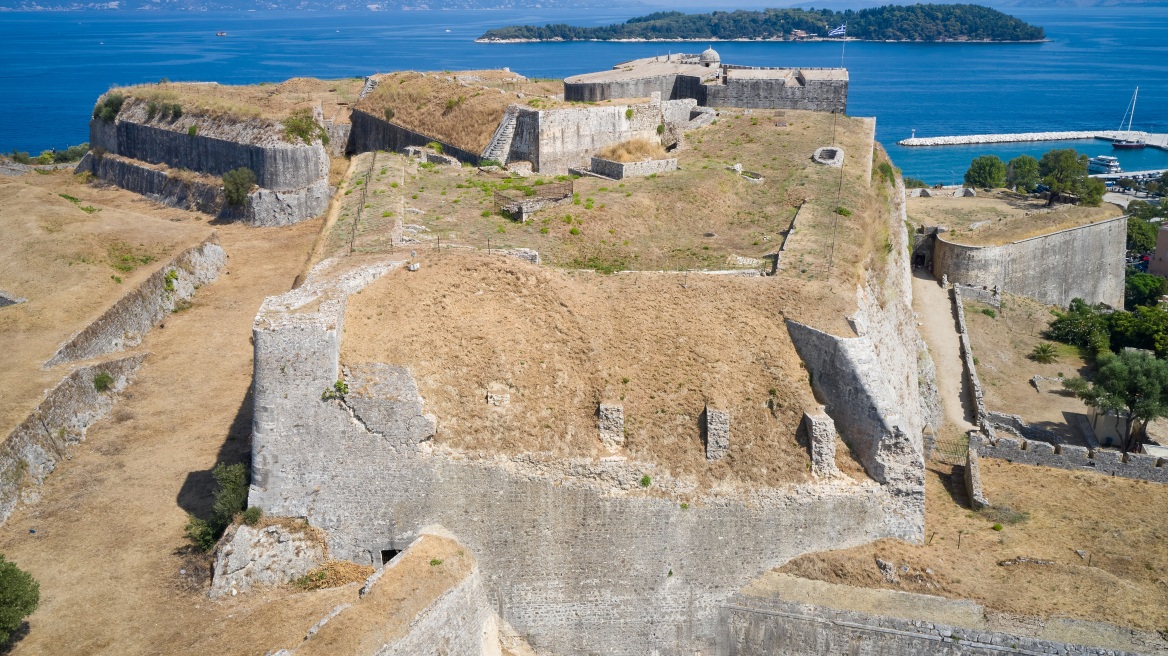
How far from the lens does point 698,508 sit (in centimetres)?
1905

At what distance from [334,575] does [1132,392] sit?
2514 cm

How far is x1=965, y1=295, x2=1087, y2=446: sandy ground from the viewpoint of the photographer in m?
32.6

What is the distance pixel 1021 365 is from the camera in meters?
37.2

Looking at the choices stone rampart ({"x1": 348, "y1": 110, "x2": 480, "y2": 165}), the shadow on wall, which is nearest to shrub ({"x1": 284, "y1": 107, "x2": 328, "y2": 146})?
stone rampart ({"x1": 348, "y1": 110, "x2": 480, "y2": 165})

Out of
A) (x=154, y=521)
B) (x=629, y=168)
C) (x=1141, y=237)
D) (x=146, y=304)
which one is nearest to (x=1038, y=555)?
(x=629, y=168)

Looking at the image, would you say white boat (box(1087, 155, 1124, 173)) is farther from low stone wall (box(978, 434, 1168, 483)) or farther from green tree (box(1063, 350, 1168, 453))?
low stone wall (box(978, 434, 1168, 483))

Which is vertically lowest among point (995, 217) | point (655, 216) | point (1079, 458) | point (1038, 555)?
point (1038, 555)

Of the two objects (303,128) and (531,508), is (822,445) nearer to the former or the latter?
(531,508)

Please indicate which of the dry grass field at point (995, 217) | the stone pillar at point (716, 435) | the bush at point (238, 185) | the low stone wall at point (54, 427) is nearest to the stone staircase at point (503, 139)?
the bush at point (238, 185)

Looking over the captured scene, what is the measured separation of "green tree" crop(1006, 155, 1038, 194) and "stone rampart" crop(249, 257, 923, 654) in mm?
52862

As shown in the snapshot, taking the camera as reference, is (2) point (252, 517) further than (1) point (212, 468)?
No

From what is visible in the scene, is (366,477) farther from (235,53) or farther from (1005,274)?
(235,53)

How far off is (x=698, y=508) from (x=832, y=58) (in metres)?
181

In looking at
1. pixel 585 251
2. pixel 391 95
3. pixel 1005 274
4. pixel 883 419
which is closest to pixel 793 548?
pixel 883 419
